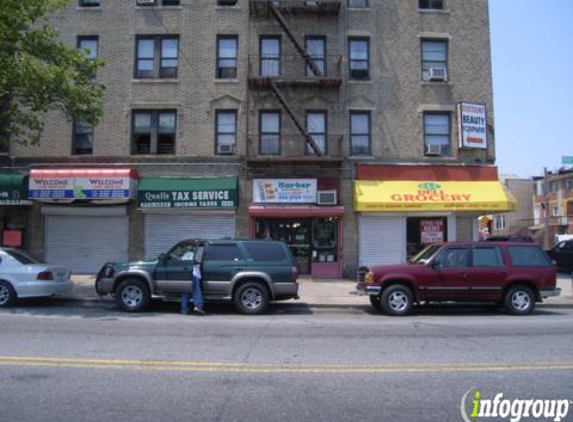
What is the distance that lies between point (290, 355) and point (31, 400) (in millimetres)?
3486

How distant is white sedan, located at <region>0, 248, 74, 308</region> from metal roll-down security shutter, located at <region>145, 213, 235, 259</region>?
21.2 ft

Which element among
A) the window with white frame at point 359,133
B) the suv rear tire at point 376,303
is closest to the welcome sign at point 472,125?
the window with white frame at point 359,133

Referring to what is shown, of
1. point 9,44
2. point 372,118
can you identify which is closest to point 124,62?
point 9,44

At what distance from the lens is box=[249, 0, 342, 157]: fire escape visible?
18422 millimetres

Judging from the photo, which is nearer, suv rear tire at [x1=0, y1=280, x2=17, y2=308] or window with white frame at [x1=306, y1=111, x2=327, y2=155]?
suv rear tire at [x1=0, y1=280, x2=17, y2=308]

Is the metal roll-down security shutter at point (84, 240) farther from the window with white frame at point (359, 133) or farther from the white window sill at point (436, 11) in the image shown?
the white window sill at point (436, 11)

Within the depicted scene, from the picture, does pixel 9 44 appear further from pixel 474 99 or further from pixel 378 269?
pixel 474 99

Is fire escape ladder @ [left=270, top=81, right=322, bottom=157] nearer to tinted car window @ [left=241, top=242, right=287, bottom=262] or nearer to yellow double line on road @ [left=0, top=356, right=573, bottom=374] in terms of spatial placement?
tinted car window @ [left=241, top=242, right=287, bottom=262]

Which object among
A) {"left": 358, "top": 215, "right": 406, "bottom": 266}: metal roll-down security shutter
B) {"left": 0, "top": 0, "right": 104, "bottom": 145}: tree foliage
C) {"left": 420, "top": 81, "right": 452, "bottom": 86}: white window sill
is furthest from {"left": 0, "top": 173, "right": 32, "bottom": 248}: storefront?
{"left": 420, "top": 81, "right": 452, "bottom": 86}: white window sill

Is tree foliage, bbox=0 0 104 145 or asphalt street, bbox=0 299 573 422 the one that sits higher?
tree foliage, bbox=0 0 104 145

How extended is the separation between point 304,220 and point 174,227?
5.14 meters

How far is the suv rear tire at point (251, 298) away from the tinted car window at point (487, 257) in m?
5.23

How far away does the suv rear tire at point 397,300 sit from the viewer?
1145cm

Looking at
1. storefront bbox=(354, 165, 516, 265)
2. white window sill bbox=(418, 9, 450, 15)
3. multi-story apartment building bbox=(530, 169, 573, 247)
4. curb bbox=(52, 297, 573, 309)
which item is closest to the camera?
curb bbox=(52, 297, 573, 309)
